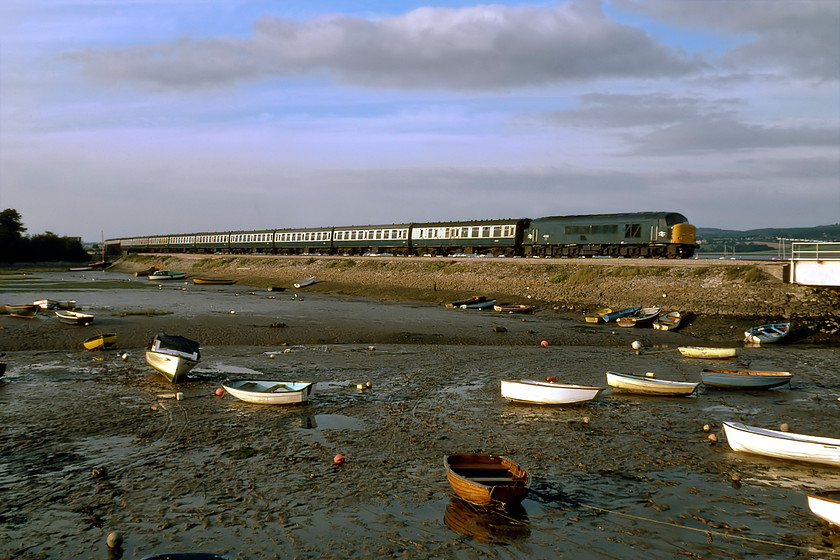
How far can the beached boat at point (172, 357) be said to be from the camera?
20812 mm

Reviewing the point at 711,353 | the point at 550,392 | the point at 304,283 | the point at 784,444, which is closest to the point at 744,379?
the point at 711,353

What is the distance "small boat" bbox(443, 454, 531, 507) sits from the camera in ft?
34.9

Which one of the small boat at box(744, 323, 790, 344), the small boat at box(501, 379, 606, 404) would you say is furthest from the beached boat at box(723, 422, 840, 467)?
the small boat at box(744, 323, 790, 344)

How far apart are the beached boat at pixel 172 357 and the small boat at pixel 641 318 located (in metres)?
23.4

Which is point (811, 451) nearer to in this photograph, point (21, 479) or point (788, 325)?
point (21, 479)

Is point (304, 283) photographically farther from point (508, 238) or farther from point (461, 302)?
point (461, 302)

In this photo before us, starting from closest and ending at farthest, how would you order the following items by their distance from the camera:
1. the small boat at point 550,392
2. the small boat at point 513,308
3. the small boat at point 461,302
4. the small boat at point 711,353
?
A: the small boat at point 550,392 < the small boat at point 711,353 < the small boat at point 513,308 < the small boat at point 461,302

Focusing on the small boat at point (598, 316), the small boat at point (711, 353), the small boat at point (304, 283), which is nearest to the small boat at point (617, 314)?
the small boat at point (598, 316)

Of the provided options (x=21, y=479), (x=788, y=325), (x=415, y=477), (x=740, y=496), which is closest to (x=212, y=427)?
(x=21, y=479)

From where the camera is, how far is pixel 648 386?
19.8m

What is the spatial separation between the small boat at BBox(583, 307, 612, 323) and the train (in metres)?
10.3

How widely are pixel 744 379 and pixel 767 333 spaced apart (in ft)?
39.4

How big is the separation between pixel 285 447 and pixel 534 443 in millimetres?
5808

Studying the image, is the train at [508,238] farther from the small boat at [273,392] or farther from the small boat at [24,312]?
the small boat at [24,312]
